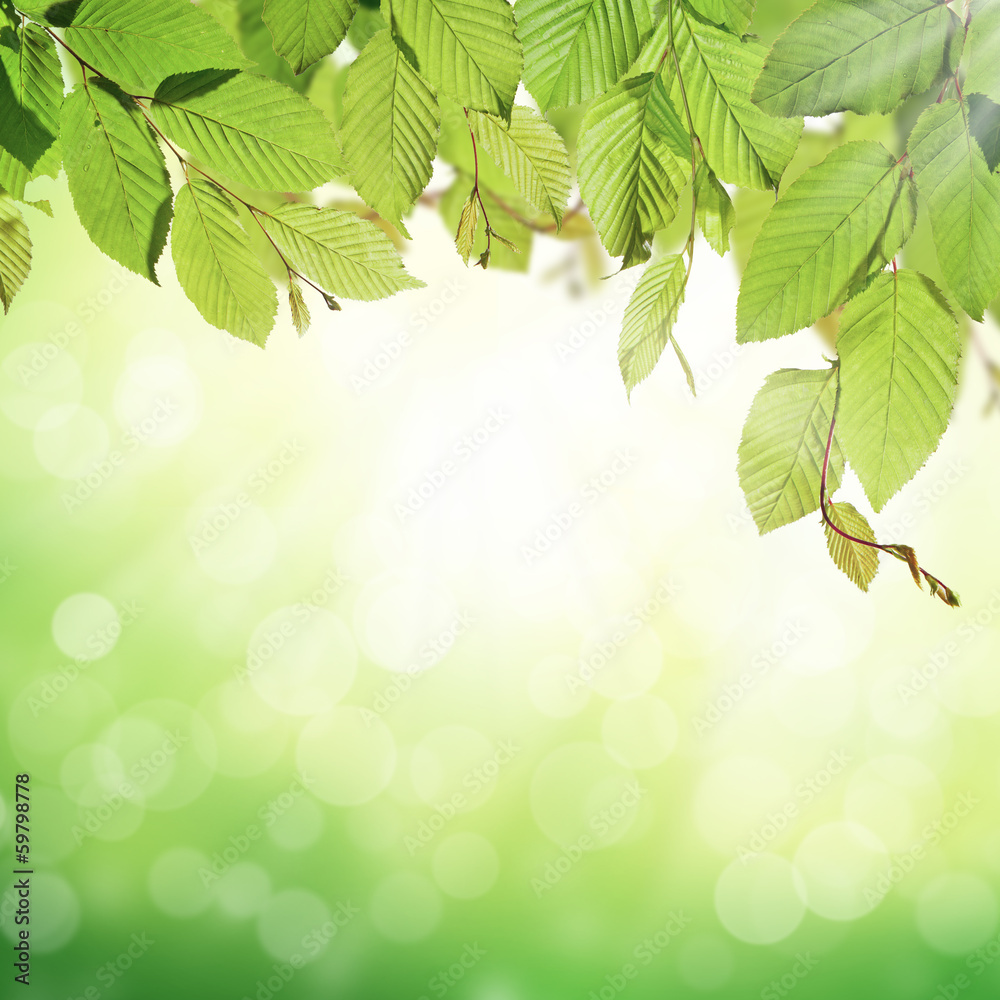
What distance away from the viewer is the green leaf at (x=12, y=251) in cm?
25

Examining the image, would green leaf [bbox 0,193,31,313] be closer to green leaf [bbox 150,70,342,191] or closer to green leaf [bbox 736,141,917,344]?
green leaf [bbox 150,70,342,191]

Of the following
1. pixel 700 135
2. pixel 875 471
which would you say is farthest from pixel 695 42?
pixel 875 471

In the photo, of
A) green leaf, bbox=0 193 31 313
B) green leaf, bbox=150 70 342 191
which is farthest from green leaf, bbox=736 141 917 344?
green leaf, bbox=0 193 31 313

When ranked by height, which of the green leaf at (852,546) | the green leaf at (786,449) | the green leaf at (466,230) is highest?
the green leaf at (466,230)

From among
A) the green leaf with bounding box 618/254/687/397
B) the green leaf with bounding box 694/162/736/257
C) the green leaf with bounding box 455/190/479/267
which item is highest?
the green leaf with bounding box 455/190/479/267

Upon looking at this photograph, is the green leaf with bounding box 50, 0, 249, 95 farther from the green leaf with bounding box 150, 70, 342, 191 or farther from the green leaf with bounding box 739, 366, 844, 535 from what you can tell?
the green leaf with bounding box 739, 366, 844, 535

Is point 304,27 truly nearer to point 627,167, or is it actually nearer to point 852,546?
point 627,167

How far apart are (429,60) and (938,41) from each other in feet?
0.41

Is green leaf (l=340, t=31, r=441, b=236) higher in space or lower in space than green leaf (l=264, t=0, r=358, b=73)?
lower

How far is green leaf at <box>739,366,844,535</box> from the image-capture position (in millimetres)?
235

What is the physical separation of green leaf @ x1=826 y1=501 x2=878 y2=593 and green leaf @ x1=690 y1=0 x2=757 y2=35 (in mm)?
136

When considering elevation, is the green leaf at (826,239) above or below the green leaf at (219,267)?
below

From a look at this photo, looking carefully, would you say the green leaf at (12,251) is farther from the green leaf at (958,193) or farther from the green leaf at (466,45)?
the green leaf at (958,193)

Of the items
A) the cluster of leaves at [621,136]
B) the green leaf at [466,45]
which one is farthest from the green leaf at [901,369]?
the green leaf at [466,45]
